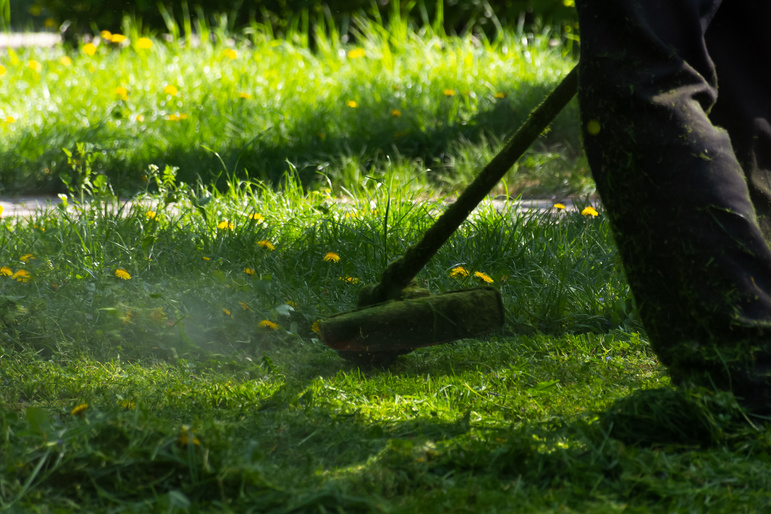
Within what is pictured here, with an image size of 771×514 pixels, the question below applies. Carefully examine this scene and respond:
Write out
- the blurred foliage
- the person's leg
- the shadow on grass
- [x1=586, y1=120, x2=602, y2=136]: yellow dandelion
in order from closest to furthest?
[x1=586, y1=120, x2=602, y2=136]: yellow dandelion, the person's leg, the shadow on grass, the blurred foliage

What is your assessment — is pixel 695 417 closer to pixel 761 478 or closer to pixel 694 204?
pixel 761 478

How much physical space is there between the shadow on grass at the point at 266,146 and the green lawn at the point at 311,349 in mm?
18

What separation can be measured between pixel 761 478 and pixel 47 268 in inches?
87.7

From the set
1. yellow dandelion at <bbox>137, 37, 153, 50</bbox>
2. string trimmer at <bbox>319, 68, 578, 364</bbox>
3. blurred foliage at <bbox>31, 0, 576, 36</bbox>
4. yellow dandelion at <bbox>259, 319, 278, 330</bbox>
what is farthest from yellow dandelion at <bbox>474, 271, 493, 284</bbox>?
blurred foliage at <bbox>31, 0, 576, 36</bbox>

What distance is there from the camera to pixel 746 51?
1840mm

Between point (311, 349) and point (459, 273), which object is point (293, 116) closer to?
point (459, 273)

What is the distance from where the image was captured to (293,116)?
457cm

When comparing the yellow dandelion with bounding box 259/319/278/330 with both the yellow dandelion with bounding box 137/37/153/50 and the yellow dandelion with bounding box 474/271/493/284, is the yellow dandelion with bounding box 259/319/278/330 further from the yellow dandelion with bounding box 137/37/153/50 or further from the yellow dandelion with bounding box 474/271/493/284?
the yellow dandelion with bounding box 137/37/153/50

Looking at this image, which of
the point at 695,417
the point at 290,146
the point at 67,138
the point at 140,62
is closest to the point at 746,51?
the point at 695,417

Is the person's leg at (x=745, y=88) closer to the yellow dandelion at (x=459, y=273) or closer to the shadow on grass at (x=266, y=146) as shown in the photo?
the yellow dandelion at (x=459, y=273)

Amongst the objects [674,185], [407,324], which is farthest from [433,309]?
[674,185]

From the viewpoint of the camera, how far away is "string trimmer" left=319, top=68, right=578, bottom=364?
196 cm

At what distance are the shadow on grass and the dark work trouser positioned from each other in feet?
7.89

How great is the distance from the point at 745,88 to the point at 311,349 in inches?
53.4
